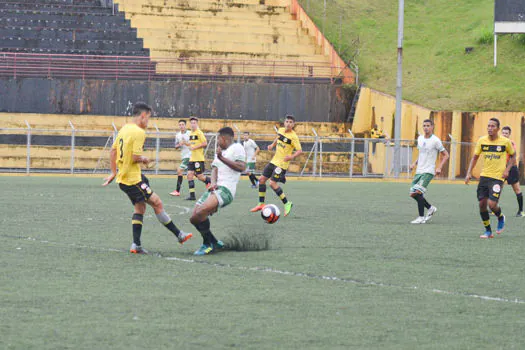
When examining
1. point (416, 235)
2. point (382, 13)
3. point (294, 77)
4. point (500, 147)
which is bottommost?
point (416, 235)

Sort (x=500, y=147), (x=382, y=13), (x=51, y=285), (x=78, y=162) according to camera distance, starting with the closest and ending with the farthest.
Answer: (x=51, y=285) < (x=500, y=147) < (x=78, y=162) < (x=382, y=13)

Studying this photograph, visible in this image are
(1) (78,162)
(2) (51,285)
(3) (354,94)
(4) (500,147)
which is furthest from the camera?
(3) (354,94)

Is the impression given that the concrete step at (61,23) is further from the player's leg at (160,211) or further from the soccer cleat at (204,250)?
the soccer cleat at (204,250)

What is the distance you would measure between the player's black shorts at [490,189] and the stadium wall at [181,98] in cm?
2661

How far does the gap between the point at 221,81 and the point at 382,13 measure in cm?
1592

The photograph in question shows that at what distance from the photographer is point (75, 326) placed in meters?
6.87

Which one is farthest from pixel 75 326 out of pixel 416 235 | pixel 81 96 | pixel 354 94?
pixel 354 94

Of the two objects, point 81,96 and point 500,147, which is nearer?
point 500,147

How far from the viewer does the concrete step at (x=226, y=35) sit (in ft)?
145

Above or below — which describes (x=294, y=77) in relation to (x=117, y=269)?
above

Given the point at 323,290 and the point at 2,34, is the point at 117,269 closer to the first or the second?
the point at 323,290

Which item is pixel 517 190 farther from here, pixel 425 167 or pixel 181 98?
pixel 181 98

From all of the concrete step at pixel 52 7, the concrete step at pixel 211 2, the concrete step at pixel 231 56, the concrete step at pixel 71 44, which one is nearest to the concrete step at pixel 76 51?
the concrete step at pixel 71 44

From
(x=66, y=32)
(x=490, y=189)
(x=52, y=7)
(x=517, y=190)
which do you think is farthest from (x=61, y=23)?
(x=490, y=189)
